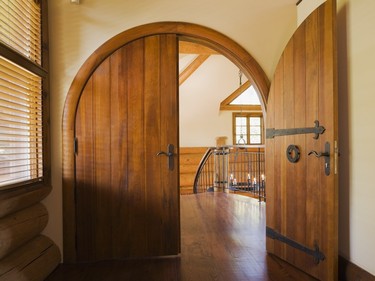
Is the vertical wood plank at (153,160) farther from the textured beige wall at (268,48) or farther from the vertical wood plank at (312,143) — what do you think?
the vertical wood plank at (312,143)

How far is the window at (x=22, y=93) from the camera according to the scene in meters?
1.71

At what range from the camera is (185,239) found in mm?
2674

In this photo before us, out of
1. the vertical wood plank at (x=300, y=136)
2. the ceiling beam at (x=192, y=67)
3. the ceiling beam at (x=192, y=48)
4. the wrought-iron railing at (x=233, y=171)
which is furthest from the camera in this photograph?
the wrought-iron railing at (x=233, y=171)

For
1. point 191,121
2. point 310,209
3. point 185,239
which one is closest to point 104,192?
point 185,239

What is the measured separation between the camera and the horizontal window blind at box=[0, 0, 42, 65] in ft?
5.67

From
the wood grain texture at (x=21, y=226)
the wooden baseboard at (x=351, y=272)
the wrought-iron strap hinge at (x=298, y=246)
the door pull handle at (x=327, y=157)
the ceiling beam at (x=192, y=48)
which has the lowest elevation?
the wooden baseboard at (x=351, y=272)

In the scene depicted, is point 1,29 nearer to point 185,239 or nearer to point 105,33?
point 105,33

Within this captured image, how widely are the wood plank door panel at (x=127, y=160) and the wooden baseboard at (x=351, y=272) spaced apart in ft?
4.29

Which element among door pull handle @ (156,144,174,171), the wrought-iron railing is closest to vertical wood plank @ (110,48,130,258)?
door pull handle @ (156,144,174,171)

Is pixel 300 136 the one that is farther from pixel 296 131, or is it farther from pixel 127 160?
pixel 127 160

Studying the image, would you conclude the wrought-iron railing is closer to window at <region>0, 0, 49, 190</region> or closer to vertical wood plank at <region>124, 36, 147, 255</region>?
vertical wood plank at <region>124, 36, 147, 255</region>

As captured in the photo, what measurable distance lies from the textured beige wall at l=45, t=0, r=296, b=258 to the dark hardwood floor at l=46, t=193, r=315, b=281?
1.62ft

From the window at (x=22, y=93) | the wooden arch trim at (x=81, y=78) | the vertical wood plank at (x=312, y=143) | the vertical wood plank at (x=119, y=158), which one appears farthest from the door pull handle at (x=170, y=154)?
the vertical wood plank at (x=312, y=143)

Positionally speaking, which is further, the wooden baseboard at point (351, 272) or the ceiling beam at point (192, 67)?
the ceiling beam at point (192, 67)
